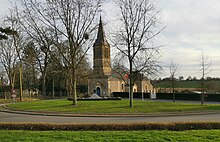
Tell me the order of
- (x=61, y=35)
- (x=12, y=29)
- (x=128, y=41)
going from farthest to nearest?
(x=12, y=29) → (x=61, y=35) → (x=128, y=41)

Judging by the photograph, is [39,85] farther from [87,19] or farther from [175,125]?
[175,125]

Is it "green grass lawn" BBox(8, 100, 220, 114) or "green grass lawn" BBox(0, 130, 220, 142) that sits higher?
"green grass lawn" BBox(0, 130, 220, 142)

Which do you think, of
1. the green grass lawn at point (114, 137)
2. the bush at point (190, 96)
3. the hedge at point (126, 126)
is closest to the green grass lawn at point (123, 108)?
the hedge at point (126, 126)

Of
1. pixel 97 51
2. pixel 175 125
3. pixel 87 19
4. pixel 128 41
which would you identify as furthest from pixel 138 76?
pixel 97 51

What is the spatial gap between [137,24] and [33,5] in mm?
Answer: 11929

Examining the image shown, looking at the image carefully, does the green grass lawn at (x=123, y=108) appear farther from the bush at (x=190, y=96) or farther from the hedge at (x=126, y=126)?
the bush at (x=190, y=96)

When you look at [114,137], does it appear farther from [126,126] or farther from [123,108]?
[123,108]

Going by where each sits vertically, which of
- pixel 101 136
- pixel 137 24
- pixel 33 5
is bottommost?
pixel 101 136

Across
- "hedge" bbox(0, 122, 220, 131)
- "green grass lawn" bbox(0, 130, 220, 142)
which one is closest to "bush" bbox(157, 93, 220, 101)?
"hedge" bbox(0, 122, 220, 131)

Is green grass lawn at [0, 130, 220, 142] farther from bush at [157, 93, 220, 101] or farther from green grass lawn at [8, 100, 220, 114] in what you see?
bush at [157, 93, 220, 101]

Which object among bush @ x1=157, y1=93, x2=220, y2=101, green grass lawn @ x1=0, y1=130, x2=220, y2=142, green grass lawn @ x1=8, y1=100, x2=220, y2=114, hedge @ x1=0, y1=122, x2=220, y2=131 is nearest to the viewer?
green grass lawn @ x1=0, y1=130, x2=220, y2=142

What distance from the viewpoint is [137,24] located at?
105ft

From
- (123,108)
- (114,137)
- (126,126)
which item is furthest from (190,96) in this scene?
(114,137)

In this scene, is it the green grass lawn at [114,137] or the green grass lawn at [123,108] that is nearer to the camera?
the green grass lawn at [114,137]
